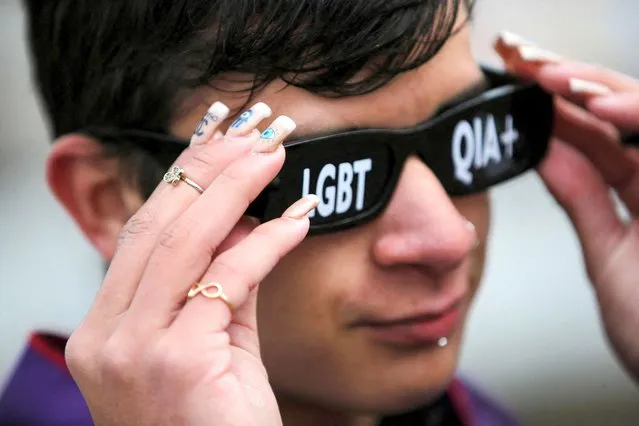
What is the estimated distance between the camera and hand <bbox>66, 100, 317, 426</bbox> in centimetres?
79

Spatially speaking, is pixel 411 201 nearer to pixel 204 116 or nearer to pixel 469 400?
pixel 204 116

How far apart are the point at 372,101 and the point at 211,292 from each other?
312mm

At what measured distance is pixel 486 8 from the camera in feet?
6.86

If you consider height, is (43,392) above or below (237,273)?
below

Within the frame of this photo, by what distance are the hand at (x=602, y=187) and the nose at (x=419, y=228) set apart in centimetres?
38

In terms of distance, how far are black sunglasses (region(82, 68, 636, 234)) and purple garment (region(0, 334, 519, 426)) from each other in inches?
15.4

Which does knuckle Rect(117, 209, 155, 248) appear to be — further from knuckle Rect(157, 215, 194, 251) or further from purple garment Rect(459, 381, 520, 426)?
purple garment Rect(459, 381, 520, 426)

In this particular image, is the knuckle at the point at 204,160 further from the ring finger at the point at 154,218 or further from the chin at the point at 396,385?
the chin at the point at 396,385

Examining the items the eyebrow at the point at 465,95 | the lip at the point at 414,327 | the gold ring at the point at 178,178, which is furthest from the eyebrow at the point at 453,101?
the lip at the point at 414,327

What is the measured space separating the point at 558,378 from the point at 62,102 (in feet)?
4.68

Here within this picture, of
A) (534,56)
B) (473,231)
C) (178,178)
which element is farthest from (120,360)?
(534,56)

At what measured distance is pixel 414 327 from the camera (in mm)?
1028

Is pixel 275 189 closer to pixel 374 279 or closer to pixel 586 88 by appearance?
pixel 374 279

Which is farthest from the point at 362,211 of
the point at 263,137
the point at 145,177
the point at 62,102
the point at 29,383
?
the point at 29,383
